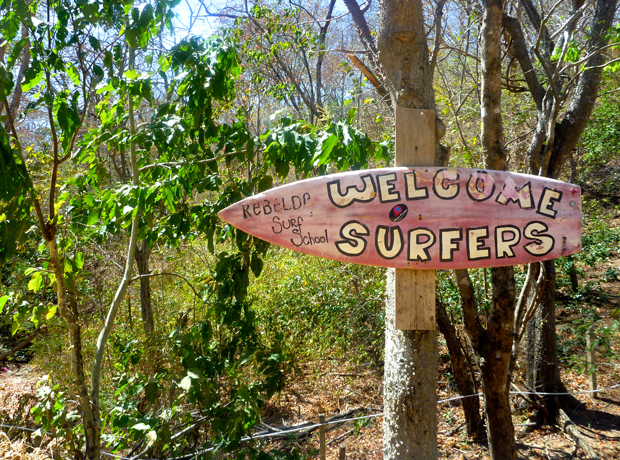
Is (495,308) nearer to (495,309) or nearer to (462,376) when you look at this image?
(495,309)

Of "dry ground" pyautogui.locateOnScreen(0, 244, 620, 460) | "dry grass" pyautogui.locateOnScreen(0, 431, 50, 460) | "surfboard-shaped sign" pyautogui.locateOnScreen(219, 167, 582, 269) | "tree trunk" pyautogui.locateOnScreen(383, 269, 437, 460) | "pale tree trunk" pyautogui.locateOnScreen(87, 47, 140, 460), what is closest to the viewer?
"surfboard-shaped sign" pyautogui.locateOnScreen(219, 167, 582, 269)

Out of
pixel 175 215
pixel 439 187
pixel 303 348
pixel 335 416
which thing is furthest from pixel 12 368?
pixel 439 187

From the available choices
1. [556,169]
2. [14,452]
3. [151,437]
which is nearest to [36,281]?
[151,437]

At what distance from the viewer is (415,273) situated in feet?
5.54

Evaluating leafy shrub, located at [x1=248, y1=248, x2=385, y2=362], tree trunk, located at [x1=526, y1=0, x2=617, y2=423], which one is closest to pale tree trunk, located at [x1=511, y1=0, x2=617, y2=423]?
tree trunk, located at [x1=526, y1=0, x2=617, y2=423]

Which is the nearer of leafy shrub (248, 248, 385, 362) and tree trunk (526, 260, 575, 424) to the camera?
tree trunk (526, 260, 575, 424)

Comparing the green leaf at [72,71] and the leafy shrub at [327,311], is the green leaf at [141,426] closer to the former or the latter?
the green leaf at [72,71]

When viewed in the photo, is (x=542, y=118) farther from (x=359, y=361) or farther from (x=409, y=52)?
(x=359, y=361)

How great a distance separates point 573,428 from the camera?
13.2 feet

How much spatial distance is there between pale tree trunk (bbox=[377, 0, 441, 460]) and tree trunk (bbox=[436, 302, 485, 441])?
1875mm

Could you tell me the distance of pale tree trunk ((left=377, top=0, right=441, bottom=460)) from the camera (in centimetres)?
179

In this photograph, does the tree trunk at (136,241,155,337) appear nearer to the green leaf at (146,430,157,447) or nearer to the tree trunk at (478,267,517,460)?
the green leaf at (146,430,157,447)

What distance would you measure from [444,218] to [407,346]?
568 mm

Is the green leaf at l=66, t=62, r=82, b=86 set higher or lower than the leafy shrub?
higher
